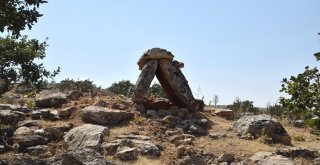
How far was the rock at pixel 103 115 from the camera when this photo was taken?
58.0 ft

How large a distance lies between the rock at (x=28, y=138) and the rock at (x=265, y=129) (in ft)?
24.6

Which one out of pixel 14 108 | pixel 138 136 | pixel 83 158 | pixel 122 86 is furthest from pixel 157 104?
pixel 122 86

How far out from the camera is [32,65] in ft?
57.9

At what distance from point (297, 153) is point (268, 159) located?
166cm

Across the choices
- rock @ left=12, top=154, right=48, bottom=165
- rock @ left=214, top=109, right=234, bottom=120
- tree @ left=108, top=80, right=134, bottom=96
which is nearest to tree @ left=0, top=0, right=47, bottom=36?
rock @ left=12, top=154, right=48, bottom=165

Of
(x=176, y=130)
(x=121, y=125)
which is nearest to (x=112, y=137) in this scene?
(x=121, y=125)

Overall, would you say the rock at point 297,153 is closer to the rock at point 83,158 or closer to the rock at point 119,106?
the rock at point 119,106

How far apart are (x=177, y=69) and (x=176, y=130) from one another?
455 cm

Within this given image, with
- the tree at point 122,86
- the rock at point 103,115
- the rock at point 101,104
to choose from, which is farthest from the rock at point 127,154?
the tree at point 122,86

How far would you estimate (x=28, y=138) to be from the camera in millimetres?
15844

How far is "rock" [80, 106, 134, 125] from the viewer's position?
696 inches

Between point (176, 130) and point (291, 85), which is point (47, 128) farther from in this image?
point (291, 85)

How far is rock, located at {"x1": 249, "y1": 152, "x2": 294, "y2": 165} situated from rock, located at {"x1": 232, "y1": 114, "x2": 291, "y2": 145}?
2.19 m

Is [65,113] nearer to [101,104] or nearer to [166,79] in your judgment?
[101,104]
